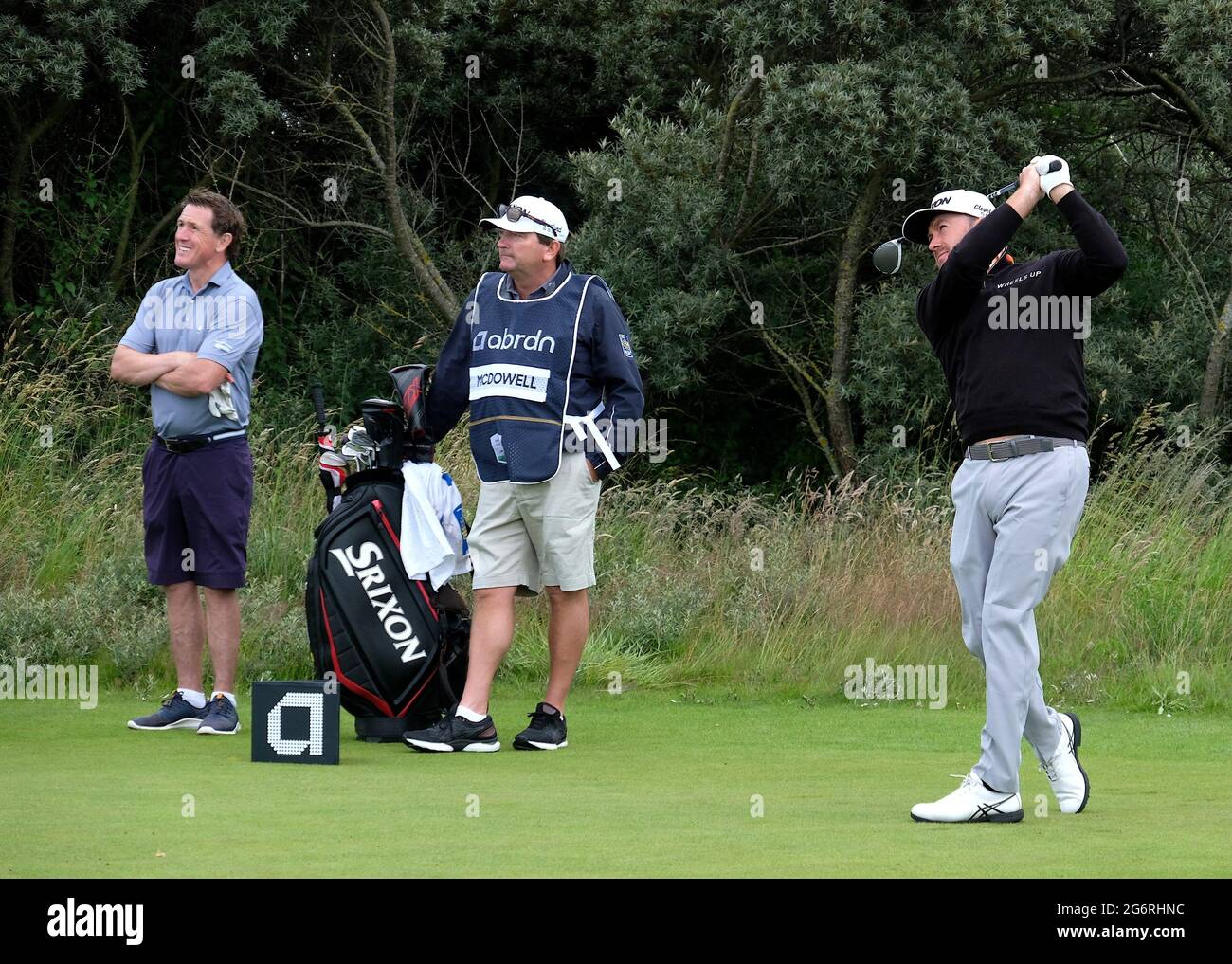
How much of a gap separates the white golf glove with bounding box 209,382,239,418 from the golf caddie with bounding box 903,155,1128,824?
129 inches

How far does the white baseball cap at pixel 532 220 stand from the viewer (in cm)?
702

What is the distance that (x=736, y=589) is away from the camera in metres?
10.9

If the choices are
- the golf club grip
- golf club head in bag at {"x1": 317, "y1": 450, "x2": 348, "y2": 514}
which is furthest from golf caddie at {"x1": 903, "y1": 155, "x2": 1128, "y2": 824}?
the golf club grip

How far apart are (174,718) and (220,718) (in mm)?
282

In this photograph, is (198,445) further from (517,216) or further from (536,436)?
(517,216)

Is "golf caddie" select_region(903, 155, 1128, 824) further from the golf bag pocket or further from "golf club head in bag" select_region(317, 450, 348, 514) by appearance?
"golf club head in bag" select_region(317, 450, 348, 514)

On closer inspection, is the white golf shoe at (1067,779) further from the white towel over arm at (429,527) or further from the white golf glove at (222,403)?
the white golf glove at (222,403)

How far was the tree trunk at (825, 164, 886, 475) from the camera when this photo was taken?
17.4 metres

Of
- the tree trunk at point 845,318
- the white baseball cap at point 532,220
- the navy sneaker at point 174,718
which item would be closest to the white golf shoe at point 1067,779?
the white baseball cap at point 532,220

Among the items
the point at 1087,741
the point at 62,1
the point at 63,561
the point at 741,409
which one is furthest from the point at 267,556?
the point at 741,409

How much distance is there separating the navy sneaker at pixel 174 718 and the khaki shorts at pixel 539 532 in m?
1.40

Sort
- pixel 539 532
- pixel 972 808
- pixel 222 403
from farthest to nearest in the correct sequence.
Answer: pixel 222 403 < pixel 539 532 < pixel 972 808

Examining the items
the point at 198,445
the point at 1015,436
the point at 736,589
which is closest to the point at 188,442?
the point at 198,445

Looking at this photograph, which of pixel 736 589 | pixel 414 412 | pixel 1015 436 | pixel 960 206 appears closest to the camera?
pixel 1015 436
